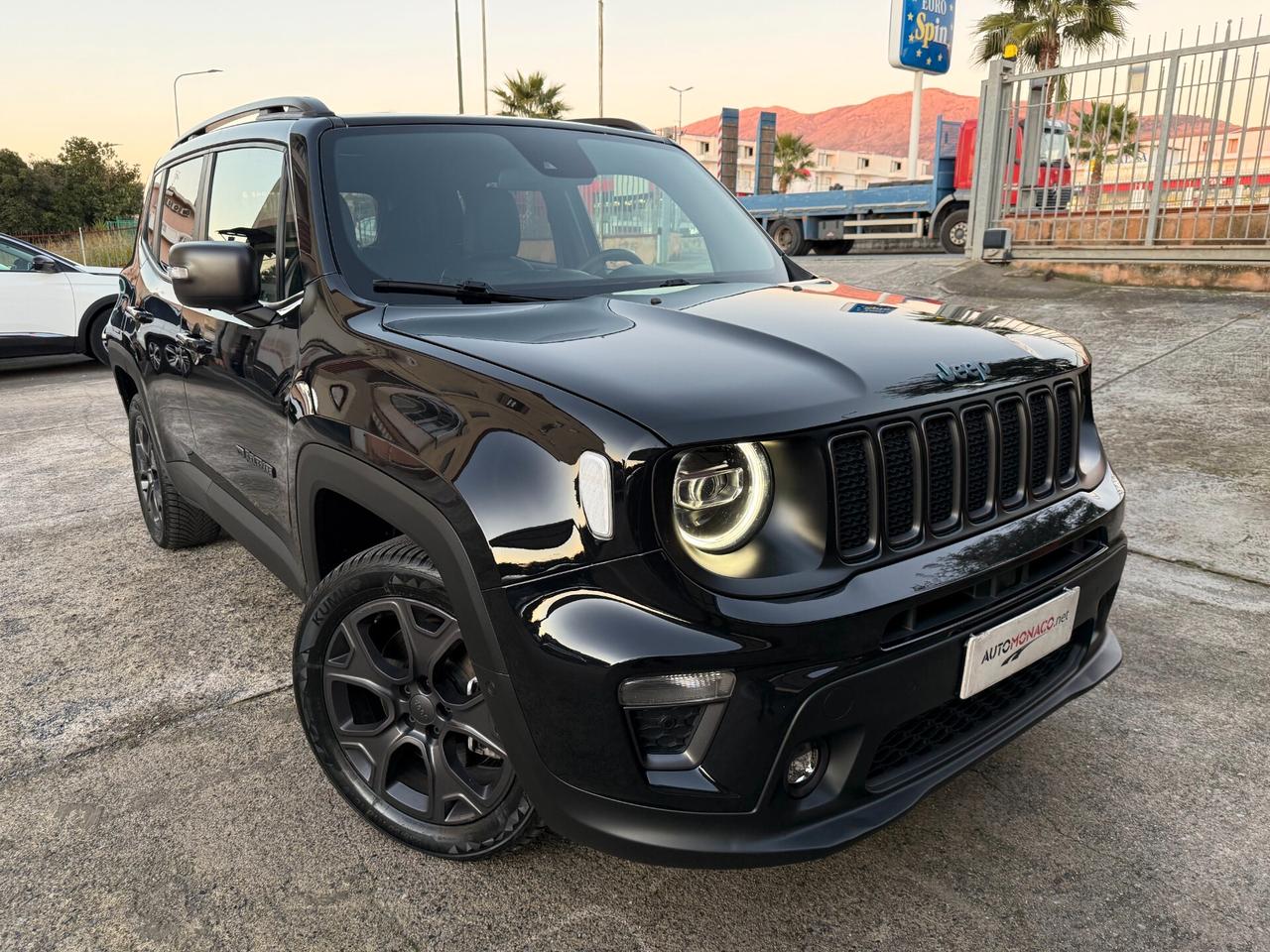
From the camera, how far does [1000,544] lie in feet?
6.30

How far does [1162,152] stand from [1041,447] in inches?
324

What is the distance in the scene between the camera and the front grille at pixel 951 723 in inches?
71.6

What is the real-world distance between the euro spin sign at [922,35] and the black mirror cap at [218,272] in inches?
889

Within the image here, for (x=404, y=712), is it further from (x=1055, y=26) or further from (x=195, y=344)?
(x=1055, y=26)

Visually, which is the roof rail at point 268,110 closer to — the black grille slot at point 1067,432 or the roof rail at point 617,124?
the roof rail at point 617,124

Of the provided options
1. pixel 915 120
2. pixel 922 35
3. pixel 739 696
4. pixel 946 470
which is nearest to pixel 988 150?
pixel 946 470

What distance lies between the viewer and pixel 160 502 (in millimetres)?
4121

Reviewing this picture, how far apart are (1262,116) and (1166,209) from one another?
1.04 m

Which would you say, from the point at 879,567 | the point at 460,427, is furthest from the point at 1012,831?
the point at 460,427

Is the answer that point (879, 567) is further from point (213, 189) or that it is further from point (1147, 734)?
point (213, 189)

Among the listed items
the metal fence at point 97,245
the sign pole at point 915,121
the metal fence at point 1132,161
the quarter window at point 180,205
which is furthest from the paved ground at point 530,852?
the metal fence at point 97,245

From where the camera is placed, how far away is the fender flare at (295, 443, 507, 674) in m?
1.75

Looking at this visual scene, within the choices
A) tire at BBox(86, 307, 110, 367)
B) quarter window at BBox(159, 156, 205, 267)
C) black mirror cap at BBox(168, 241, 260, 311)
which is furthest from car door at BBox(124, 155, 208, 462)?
tire at BBox(86, 307, 110, 367)

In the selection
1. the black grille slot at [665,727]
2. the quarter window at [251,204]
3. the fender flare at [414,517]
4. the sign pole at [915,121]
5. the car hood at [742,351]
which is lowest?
the black grille slot at [665,727]
